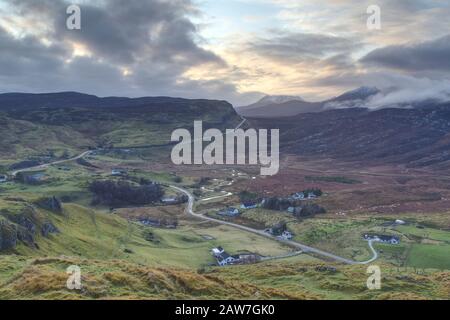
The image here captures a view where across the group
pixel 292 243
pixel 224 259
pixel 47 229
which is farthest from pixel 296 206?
pixel 47 229

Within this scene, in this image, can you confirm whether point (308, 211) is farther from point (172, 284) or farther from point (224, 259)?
point (172, 284)

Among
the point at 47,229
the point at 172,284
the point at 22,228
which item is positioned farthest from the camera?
the point at 47,229

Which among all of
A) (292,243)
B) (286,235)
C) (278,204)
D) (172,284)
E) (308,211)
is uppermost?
(172,284)

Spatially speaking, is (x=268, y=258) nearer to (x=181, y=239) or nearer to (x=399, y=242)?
(x=181, y=239)

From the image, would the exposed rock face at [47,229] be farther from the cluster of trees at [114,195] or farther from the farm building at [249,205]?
the farm building at [249,205]

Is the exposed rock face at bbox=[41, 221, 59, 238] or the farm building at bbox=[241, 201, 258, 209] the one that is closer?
the exposed rock face at bbox=[41, 221, 59, 238]

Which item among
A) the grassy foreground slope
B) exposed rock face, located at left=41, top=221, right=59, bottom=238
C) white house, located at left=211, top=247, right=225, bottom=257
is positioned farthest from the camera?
white house, located at left=211, top=247, right=225, bottom=257

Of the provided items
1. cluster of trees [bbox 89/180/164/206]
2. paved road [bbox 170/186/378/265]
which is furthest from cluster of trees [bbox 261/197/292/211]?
cluster of trees [bbox 89/180/164/206]

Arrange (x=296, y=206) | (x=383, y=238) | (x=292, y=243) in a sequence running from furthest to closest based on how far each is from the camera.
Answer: (x=296, y=206) → (x=292, y=243) → (x=383, y=238)

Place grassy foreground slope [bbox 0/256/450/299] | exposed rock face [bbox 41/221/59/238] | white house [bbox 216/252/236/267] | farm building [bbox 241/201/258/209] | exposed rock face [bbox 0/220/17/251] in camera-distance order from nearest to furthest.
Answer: grassy foreground slope [bbox 0/256/450/299], exposed rock face [bbox 0/220/17/251], exposed rock face [bbox 41/221/59/238], white house [bbox 216/252/236/267], farm building [bbox 241/201/258/209]

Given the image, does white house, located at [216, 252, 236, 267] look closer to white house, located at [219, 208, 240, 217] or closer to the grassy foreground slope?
the grassy foreground slope
